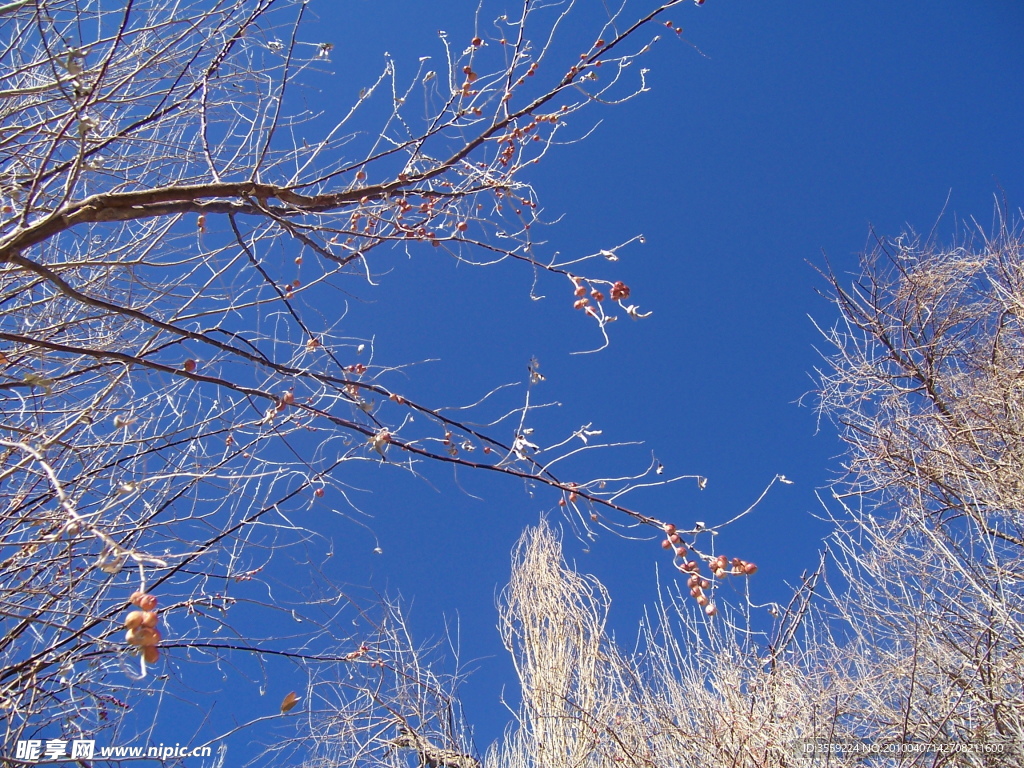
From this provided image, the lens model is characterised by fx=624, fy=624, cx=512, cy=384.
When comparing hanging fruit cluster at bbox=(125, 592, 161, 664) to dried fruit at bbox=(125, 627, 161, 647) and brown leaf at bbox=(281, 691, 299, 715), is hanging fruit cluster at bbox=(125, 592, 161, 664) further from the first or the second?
brown leaf at bbox=(281, 691, 299, 715)

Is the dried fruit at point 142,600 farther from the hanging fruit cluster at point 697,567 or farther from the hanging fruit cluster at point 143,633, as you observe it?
the hanging fruit cluster at point 697,567

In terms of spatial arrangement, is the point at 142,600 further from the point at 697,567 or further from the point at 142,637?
the point at 697,567

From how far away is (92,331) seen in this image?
2477 mm

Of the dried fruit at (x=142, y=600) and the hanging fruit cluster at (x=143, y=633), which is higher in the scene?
the dried fruit at (x=142, y=600)

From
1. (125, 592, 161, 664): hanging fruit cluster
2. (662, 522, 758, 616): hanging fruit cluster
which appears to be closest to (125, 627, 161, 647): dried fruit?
(125, 592, 161, 664): hanging fruit cluster

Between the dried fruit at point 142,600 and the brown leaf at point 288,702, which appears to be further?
the brown leaf at point 288,702

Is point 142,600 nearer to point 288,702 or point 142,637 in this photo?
point 142,637

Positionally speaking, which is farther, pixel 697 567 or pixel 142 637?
pixel 697 567

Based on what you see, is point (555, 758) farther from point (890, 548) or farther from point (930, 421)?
point (930, 421)

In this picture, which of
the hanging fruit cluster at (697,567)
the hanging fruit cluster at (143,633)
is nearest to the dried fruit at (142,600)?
the hanging fruit cluster at (143,633)

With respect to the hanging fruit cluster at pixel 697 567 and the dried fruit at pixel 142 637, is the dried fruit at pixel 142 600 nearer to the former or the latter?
the dried fruit at pixel 142 637

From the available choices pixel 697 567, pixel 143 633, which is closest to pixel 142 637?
pixel 143 633

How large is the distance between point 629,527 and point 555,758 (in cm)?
469

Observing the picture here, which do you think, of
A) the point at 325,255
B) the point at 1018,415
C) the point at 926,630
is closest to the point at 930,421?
the point at 1018,415
